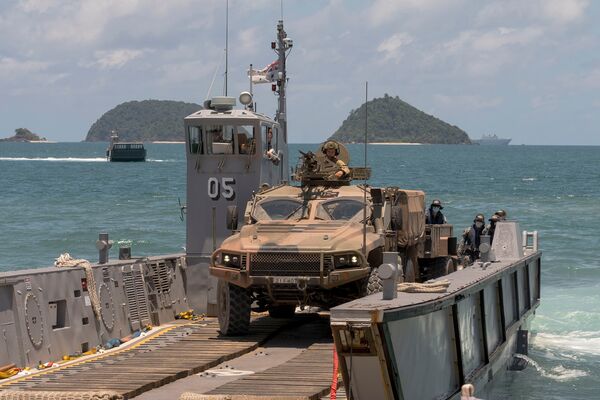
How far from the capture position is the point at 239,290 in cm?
1738

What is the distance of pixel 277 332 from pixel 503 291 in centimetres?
420

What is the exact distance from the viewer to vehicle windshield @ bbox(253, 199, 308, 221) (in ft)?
60.1

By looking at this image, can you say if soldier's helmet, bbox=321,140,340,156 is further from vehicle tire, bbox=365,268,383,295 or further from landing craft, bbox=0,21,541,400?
vehicle tire, bbox=365,268,383,295

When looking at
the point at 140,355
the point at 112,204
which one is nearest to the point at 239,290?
the point at 140,355

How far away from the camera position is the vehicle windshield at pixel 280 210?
60.1 feet

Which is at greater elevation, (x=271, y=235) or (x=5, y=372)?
(x=271, y=235)

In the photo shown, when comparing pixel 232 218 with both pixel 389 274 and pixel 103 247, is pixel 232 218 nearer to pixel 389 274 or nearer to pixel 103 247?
pixel 103 247

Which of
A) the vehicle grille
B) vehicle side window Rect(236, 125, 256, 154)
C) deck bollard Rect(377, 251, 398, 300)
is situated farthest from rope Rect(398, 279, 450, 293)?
vehicle side window Rect(236, 125, 256, 154)

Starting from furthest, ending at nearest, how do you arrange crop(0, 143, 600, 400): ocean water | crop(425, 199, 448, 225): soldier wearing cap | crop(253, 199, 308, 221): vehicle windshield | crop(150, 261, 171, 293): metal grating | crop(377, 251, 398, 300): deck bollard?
crop(0, 143, 600, 400): ocean water, crop(425, 199, 448, 225): soldier wearing cap, crop(150, 261, 171, 293): metal grating, crop(253, 199, 308, 221): vehicle windshield, crop(377, 251, 398, 300): deck bollard

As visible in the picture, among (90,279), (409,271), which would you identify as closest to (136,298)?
(90,279)

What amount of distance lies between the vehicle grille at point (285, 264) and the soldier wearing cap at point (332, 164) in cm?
266

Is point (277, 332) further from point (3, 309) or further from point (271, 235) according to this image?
point (3, 309)

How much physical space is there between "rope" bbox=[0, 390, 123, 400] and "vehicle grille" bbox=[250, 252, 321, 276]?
14.1 feet

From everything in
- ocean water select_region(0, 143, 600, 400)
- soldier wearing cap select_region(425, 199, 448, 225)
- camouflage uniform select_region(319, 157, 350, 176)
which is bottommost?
ocean water select_region(0, 143, 600, 400)
